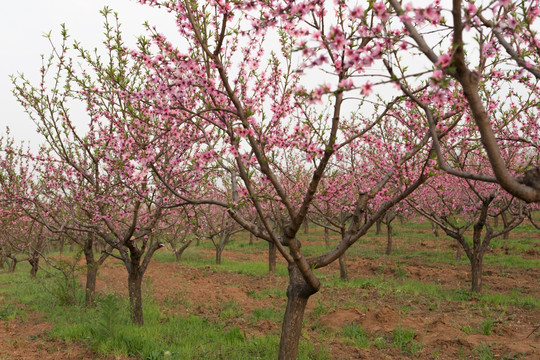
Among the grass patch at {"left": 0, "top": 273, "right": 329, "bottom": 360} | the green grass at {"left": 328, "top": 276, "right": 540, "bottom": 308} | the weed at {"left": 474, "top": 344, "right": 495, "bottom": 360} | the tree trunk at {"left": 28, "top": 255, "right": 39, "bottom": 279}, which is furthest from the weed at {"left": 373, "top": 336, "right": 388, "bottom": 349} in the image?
the tree trunk at {"left": 28, "top": 255, "right": 39, "bottom": 279}

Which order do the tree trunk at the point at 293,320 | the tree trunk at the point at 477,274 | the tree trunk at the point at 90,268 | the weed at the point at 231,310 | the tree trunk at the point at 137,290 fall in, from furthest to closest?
the tree trunk at the point at 477,274 → the tree trunk at the point at 90,268 → the weed at the point at 231,310 → the tree trunk at the point at 137,290 → the tree trunk at the point at 293,320

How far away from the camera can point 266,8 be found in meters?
A: 4.07

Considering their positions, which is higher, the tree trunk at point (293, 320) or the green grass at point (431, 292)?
Result: the tree trunk at point (293, 320)

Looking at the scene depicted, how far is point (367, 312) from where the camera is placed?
857 cm

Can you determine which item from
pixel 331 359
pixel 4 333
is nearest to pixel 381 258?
pixel 331 359

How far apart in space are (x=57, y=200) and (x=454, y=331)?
973cm

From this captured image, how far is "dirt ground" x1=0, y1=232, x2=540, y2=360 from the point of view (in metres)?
6.54

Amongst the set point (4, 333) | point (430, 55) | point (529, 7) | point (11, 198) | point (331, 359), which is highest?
point (529, 7)

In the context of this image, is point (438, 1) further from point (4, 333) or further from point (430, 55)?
point (4, 333)

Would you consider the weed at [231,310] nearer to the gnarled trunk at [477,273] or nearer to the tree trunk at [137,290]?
the tree trunk at [137,290]

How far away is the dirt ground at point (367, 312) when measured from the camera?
6.54 metres

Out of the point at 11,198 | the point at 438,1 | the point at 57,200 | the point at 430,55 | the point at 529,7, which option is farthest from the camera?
the point at 57,200

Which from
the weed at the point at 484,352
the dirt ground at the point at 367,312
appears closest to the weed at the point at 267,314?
the dirt ground at the point at 367,312

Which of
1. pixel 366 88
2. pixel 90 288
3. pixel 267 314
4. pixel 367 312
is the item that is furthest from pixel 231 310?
pixel 366 88
